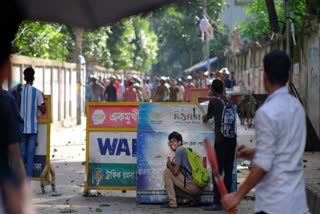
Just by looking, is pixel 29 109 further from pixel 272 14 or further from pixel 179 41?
pixel 179 41

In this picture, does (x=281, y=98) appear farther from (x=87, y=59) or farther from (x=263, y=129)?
(x=87, y=59)

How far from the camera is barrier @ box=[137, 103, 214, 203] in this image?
1062 cm

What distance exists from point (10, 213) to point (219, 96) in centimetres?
599

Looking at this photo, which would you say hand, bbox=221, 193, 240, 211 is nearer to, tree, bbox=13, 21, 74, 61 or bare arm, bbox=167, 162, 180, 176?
bare arm, bbox=167, 162, 180, 176

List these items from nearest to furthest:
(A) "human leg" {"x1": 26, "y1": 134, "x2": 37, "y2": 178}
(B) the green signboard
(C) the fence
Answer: (B) the green signboard, (A) "human leg" {"x1": 26, "y1": 134, "x2": 37, "y2": 178}, (C) the fence

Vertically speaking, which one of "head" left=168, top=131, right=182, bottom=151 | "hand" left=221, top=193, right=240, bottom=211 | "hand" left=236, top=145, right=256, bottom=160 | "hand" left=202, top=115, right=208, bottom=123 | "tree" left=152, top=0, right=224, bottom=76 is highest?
"tree" left=152, top=0, right=224, bottom=76

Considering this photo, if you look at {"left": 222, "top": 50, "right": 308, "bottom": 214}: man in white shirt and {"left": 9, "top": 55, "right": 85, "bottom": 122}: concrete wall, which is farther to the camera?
{"left": 9, "top": 55, "right": 85, "bottom": 122}: concrete wall

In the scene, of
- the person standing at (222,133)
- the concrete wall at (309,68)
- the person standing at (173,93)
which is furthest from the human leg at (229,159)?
the person standing at (173,93)

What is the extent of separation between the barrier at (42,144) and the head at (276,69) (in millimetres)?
6877

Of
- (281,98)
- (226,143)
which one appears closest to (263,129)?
(281,98)

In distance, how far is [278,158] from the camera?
4719 mm

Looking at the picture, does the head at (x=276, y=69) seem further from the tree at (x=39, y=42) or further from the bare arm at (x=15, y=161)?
the tree at (x=39, y=42)

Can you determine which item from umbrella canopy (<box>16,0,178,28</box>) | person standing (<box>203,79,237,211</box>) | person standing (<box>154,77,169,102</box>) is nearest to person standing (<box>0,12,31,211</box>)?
umbrella canopy (<box>16,0,178,28</box>)

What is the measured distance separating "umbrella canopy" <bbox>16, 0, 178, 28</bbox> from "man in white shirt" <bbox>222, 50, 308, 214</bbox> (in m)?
1.07
